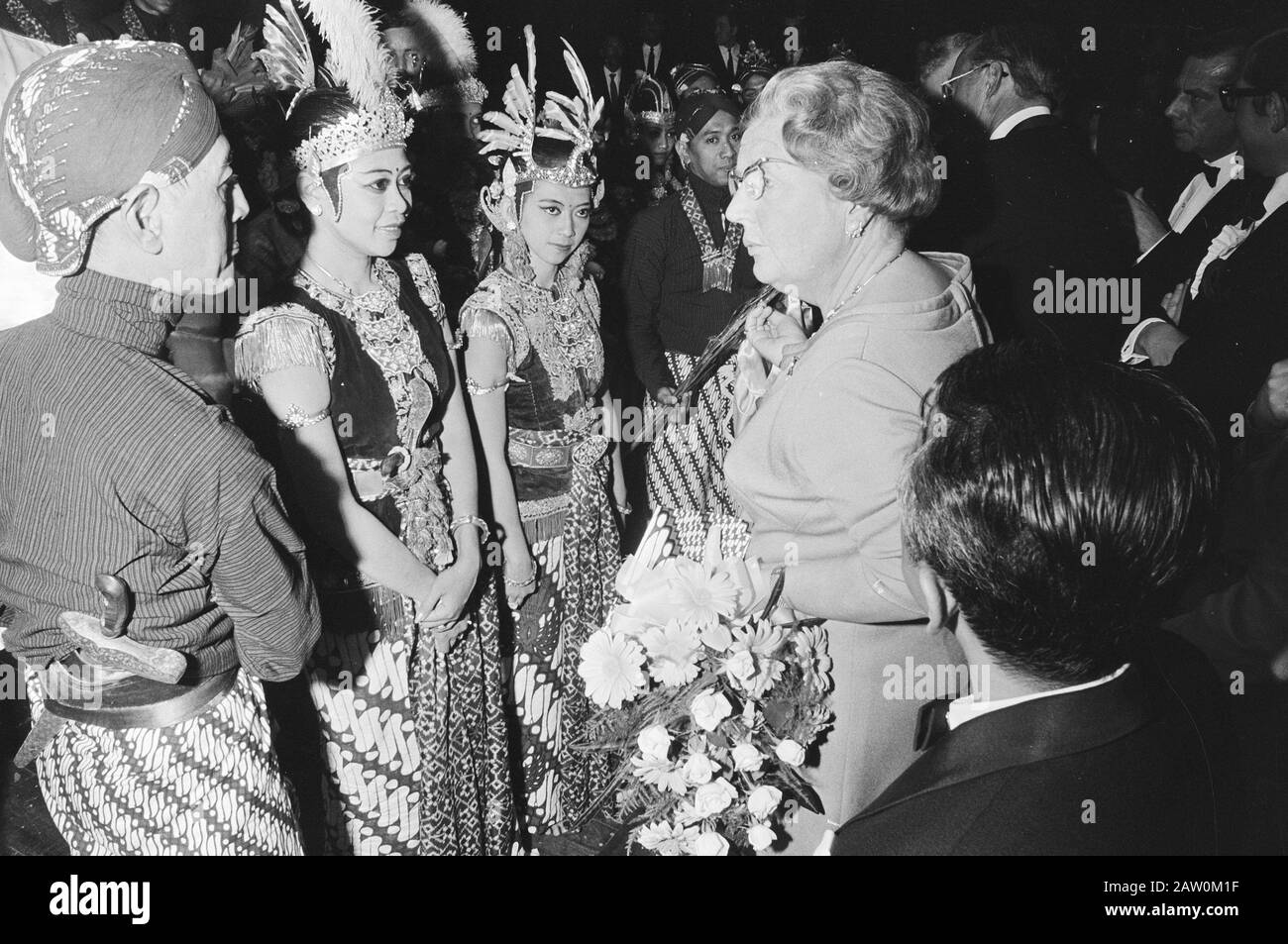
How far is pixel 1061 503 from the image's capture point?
1.14 metres

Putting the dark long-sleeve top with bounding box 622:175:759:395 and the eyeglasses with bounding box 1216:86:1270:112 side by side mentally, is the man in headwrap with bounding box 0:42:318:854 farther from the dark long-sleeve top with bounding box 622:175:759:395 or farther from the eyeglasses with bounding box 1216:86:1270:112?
the eyeglasses with bounding box 1216:86:1270:112

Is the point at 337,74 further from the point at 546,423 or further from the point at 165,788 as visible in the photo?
the point at 165,788

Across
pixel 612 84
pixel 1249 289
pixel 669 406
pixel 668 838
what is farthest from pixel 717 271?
pixel 668 838

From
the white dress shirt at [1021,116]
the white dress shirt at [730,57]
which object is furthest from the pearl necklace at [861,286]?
the white dress shirt at [730,57]

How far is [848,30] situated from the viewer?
5578 mm

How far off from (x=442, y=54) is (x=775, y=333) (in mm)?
1398

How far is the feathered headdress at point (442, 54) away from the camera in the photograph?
9.95ft

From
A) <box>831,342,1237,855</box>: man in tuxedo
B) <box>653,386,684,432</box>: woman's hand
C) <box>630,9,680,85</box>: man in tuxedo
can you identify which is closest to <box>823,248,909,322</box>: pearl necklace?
<box>831,342,1237,855</box>: man in tuxedo

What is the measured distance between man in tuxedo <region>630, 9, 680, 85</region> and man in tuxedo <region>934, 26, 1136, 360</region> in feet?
6.18

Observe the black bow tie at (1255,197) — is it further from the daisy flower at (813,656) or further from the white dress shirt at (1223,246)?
the daisy flower at (813,656)

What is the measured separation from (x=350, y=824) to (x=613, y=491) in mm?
1321
